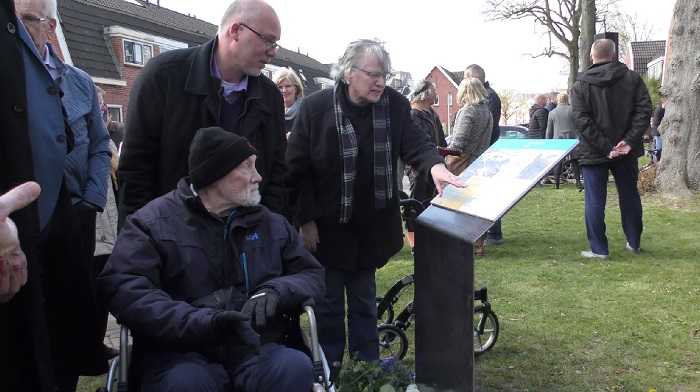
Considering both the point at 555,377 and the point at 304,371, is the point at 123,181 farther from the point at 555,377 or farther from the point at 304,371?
the point at 555,377

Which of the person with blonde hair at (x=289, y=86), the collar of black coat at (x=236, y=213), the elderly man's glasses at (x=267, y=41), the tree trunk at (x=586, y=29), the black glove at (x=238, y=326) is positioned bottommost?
the black glove at (x=238, y=326)

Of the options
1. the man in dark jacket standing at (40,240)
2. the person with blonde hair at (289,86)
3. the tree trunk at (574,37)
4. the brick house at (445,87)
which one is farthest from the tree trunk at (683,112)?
the brick house at (445,87)

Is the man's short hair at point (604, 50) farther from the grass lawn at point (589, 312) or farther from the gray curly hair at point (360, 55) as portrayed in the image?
the gray curly hair at point (360, 55)

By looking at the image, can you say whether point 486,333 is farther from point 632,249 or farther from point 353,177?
point 632,249

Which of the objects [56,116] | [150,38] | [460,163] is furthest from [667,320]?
[150,38]

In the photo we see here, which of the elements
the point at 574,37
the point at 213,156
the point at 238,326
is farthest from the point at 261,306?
the point at 574,37

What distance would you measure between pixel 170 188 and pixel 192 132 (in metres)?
0.31

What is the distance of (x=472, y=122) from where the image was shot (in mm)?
6992

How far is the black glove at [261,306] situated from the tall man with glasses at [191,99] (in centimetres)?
104

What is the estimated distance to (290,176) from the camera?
3.75 meters

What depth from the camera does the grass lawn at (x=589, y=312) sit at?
12.9 ft

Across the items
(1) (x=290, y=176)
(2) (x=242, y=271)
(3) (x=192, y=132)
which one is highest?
(3) (x=192, y=132)

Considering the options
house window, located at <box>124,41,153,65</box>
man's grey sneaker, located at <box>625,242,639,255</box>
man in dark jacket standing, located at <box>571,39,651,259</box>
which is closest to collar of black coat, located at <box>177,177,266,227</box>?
man in dark jacket standing, located at <box>571,39,651,259</box>

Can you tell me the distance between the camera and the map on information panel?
2738 mm
